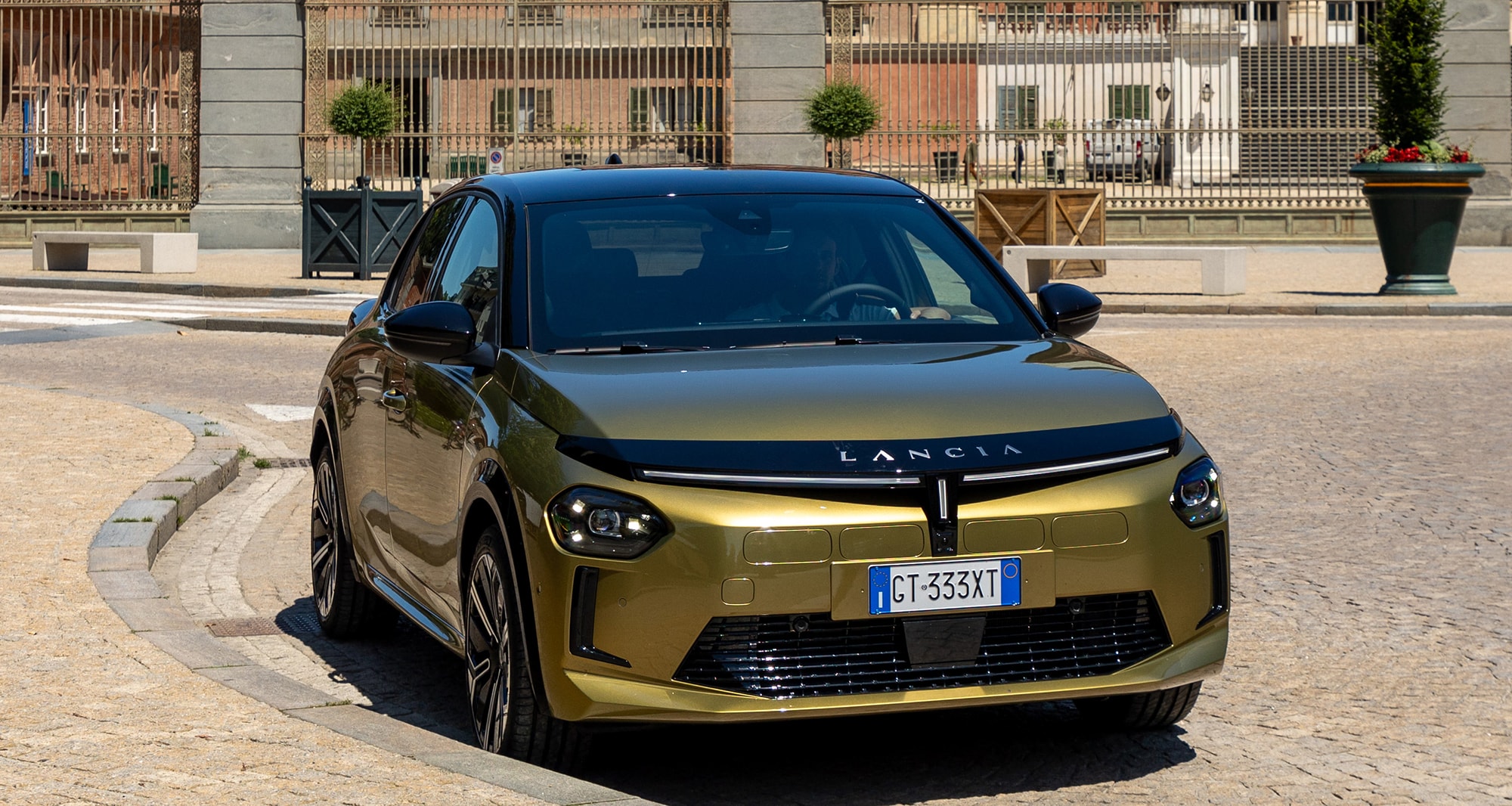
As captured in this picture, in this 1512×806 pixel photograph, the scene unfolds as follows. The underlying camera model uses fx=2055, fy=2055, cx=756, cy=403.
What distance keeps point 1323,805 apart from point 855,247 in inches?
81.6

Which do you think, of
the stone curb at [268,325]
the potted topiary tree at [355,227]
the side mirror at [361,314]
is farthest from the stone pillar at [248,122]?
the side mirror at [361,314]

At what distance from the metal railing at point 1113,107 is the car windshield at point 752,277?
2679 cm

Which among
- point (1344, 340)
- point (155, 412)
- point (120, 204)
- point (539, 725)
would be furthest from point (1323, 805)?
point (120, 204)

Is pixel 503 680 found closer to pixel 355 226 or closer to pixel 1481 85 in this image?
pixel 355 226

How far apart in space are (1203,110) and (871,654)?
2994 cm

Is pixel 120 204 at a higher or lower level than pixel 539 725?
higher

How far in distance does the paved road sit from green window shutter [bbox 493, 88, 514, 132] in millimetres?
20370

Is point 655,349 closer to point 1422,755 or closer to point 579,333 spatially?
point 579,333

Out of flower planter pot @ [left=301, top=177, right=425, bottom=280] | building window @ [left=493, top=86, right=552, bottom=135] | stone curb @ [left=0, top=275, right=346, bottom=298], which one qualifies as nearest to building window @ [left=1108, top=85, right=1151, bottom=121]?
building window @ [left=493, top=86, right=552, bottom=135]

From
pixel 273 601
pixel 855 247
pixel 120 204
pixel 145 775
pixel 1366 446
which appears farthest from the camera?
pixel 120 204

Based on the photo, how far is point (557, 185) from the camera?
19.4ft

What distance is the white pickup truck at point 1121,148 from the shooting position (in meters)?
32.7

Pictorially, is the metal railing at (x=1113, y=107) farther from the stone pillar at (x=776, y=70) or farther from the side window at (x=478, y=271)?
the side window at (x=478, y=271)

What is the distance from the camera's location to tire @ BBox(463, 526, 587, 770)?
4734mm
